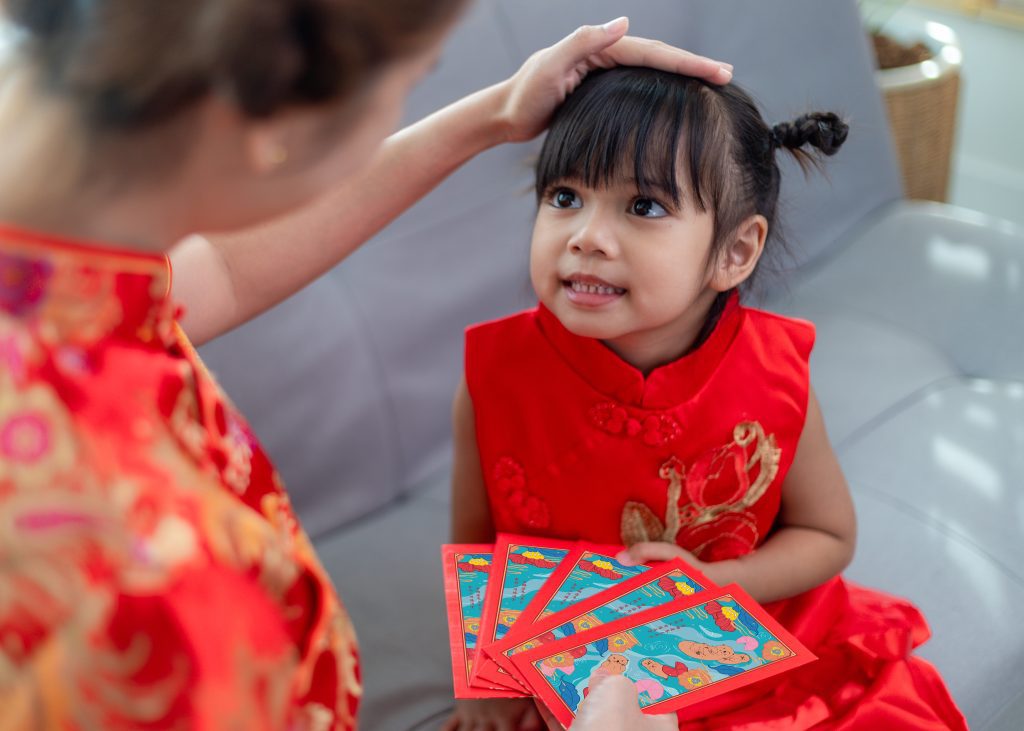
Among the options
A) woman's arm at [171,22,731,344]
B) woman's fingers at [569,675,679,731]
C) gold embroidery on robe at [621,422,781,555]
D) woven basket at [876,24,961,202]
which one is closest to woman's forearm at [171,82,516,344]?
woman's arm at [171,22,731,344]

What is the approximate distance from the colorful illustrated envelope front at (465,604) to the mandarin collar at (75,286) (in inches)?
22.3

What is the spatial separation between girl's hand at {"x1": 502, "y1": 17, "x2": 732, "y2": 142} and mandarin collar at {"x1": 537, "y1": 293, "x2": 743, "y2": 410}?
24cm

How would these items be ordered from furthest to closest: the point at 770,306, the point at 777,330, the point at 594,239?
the point at 770,306 → the point at 777,330 → the point at 594,239

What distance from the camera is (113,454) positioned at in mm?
679

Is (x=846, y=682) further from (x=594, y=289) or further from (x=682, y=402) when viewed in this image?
(x=594, y=289)

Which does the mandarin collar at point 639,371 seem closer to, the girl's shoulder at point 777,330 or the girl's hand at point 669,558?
the girl's shoulder at point 777,330

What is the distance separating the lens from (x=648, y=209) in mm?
1217

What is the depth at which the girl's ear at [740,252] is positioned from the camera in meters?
1.30

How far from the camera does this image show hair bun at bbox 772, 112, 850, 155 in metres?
1.29

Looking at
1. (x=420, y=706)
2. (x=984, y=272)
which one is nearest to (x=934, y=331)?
(x=984, y=272)

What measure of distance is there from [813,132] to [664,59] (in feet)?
0.65

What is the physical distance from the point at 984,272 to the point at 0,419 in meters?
2.01

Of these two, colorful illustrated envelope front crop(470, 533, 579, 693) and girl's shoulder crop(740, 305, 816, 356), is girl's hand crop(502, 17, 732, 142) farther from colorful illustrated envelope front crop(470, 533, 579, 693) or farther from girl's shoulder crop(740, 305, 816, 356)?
colorful illustrated envelope front crop(470, 533, 579, 693)

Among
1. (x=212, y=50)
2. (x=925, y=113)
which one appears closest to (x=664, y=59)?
A: (x=212, y=50)
